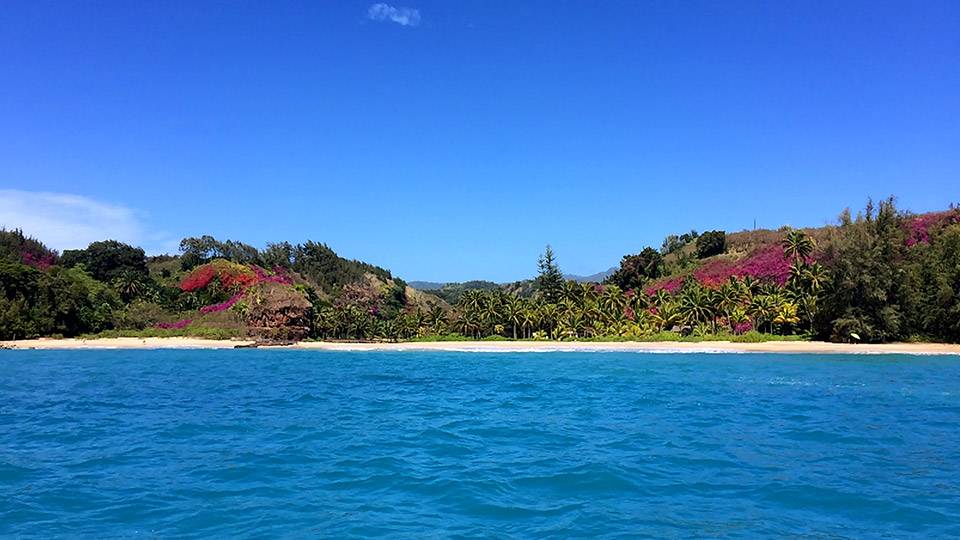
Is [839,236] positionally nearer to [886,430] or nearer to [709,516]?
[886,430]

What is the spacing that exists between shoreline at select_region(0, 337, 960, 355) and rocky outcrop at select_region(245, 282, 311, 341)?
4.92 meters

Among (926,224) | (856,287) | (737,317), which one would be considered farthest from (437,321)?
(926,224)

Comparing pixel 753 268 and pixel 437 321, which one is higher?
pixel 753 268

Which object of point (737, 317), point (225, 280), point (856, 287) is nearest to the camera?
point (856, 287)

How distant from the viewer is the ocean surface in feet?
29.4

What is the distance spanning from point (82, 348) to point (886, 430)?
64.1m

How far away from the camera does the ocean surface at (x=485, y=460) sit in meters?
8.97

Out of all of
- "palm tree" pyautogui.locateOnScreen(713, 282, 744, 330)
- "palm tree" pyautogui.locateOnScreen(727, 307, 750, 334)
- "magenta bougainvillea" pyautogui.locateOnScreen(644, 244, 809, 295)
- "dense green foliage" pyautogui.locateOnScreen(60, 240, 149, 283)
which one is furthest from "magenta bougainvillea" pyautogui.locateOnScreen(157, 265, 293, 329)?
"palm tree" pyautogui.locateOnScreen(727, 307, 750, 334)

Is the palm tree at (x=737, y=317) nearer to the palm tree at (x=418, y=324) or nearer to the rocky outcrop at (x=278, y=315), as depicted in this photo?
the palm tree at (x=418, y=324)

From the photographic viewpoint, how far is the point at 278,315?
73812 mm

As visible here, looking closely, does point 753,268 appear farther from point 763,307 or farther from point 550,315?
point 550,315

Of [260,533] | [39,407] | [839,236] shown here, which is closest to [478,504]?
[260,533]

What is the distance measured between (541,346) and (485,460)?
158ft

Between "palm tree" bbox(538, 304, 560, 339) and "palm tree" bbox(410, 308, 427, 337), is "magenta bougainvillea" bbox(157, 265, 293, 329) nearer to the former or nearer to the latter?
"palm tree" bbox(410, 308, 427, 337)
